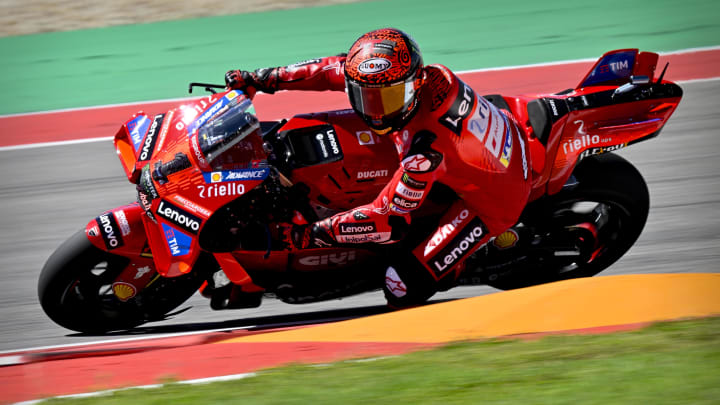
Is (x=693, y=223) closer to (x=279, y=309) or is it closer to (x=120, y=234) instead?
(x=279, y=309)

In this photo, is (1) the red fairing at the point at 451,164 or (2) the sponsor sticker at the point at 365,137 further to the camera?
(2) the sponsor sticker at the point at 365,137

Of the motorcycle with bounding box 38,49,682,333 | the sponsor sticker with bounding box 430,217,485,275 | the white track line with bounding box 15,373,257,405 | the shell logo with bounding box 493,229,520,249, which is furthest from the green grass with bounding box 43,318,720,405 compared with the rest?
the shell logo with bounding box 493,229,520,249

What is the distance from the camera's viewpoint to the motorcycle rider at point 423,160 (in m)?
4.21

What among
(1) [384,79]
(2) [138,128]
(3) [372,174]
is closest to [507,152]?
(3) [372,174]

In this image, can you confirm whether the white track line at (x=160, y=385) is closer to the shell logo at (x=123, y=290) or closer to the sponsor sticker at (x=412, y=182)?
the shell logo at (x=123, y=290)

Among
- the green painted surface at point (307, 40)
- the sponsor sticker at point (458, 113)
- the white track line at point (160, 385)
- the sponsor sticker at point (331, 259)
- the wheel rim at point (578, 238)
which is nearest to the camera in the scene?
the white track line at point (160, 385)

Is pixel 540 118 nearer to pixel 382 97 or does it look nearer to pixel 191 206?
pixel 382 97

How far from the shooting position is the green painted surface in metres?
9.74

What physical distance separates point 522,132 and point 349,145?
3.56 feet

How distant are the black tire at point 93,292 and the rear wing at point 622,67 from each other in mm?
2847

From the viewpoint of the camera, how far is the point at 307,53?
33.5 ft

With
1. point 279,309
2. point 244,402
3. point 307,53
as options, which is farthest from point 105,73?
point 244,402

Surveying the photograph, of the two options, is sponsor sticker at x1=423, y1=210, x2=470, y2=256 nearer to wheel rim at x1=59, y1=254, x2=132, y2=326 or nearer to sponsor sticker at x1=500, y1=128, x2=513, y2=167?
sponsor sticker at x1=500, y1=128, x2=513, y2=167

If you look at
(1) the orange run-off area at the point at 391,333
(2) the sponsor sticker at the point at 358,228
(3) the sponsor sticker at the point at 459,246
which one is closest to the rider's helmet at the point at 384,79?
(2) the sponsor sticker at the point at 358,228
